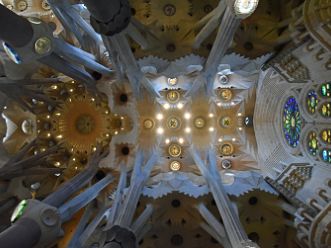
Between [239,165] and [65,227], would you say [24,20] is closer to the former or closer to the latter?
[65,227]

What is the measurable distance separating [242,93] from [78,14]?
6.86m

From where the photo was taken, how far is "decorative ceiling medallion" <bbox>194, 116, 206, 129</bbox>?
1497cm

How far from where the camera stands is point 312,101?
1207 centimetres

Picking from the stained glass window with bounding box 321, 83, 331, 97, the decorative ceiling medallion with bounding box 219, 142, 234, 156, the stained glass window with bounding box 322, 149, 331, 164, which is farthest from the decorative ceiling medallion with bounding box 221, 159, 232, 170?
the stained glass window with bounding box 321, 83, 331, 97

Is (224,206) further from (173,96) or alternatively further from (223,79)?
(223,79)

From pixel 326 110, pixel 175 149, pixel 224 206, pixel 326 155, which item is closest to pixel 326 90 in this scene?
pixel 326 110

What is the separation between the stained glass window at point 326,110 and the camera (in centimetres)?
1124

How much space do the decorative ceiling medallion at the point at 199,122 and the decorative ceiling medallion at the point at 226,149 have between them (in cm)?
141

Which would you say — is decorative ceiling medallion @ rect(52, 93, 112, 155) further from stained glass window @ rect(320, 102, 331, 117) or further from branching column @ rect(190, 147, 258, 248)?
stained glass window @ rect(320, 102, 331, 117)

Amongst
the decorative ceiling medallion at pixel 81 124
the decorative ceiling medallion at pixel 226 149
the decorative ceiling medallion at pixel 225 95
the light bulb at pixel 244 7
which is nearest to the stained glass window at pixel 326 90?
the light bulb at pixel 244 7

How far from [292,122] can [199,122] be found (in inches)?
131

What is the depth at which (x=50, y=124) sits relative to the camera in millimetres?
15492

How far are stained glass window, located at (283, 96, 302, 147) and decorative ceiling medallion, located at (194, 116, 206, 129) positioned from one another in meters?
2.87

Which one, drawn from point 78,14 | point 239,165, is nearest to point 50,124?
point 78,14
